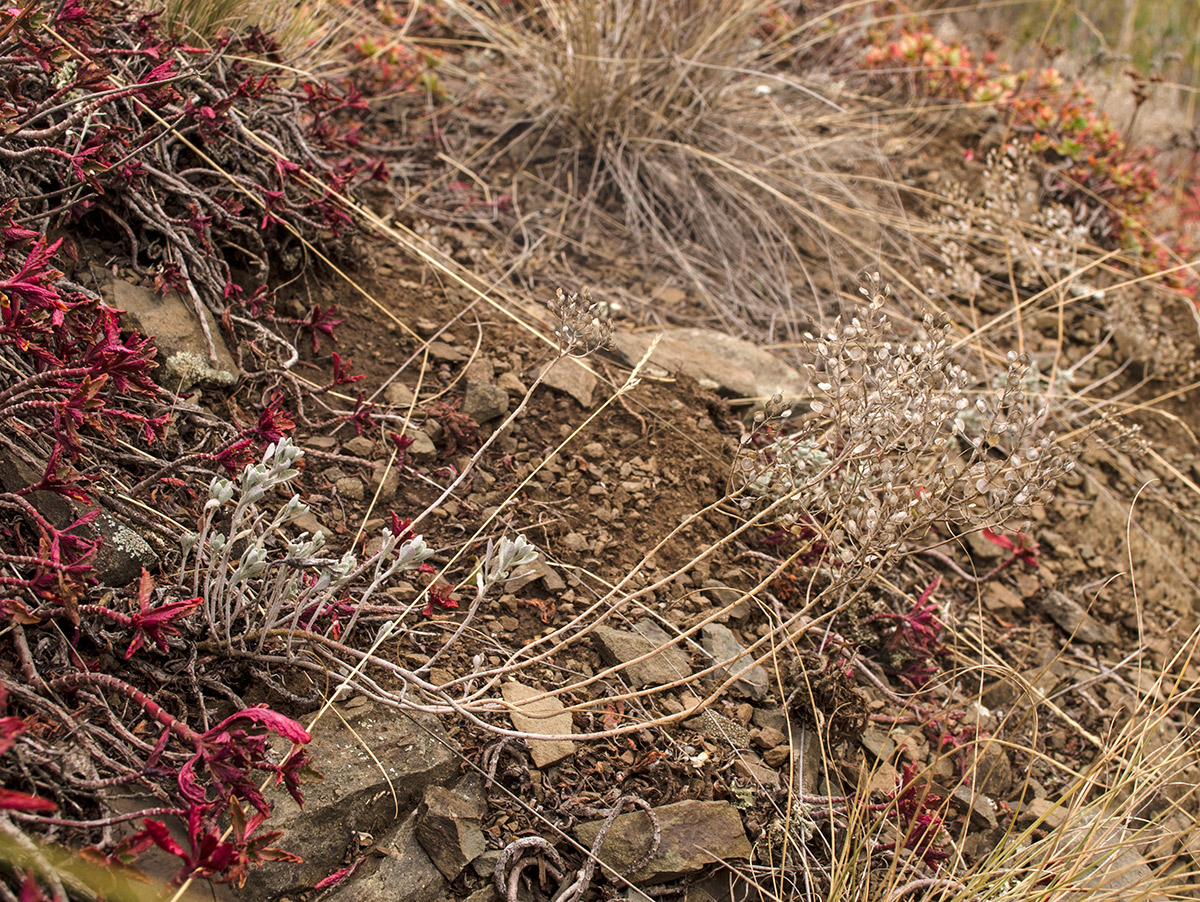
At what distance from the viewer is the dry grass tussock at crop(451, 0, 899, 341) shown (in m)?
3.58

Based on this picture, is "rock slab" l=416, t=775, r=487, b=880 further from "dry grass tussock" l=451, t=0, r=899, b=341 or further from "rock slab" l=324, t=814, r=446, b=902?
"dry grass tussock" l=451, t=0, r=899, b=341

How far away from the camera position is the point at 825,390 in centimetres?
209

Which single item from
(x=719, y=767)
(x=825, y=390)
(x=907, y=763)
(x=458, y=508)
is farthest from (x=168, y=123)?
(x=907, y=763)

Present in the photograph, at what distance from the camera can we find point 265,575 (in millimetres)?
1739

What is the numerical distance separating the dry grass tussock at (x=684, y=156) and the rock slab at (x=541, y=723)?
1924 millimetres

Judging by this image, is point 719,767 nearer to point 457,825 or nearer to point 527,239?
point 457,825

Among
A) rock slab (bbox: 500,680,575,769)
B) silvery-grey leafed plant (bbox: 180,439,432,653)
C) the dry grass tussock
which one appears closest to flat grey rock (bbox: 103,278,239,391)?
silvery-grey leafed plant (bbox: 180,439,432,653)

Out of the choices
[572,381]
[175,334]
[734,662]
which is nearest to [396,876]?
[734,662]

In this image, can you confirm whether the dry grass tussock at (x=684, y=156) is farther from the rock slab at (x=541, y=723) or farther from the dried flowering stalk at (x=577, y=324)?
the rock slab at (x=541, y=723)

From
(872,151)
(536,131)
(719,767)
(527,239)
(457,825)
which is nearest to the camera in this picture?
(457,825)

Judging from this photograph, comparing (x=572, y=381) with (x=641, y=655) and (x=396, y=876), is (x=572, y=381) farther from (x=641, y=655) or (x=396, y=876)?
(x=396, y=876)

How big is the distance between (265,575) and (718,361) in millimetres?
1707

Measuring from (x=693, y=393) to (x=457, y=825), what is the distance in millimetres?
1563

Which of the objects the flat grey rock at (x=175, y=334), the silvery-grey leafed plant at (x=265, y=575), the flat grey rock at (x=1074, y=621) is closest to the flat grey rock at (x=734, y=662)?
the silvery-grey leafed plant at (x=265, y=575)
